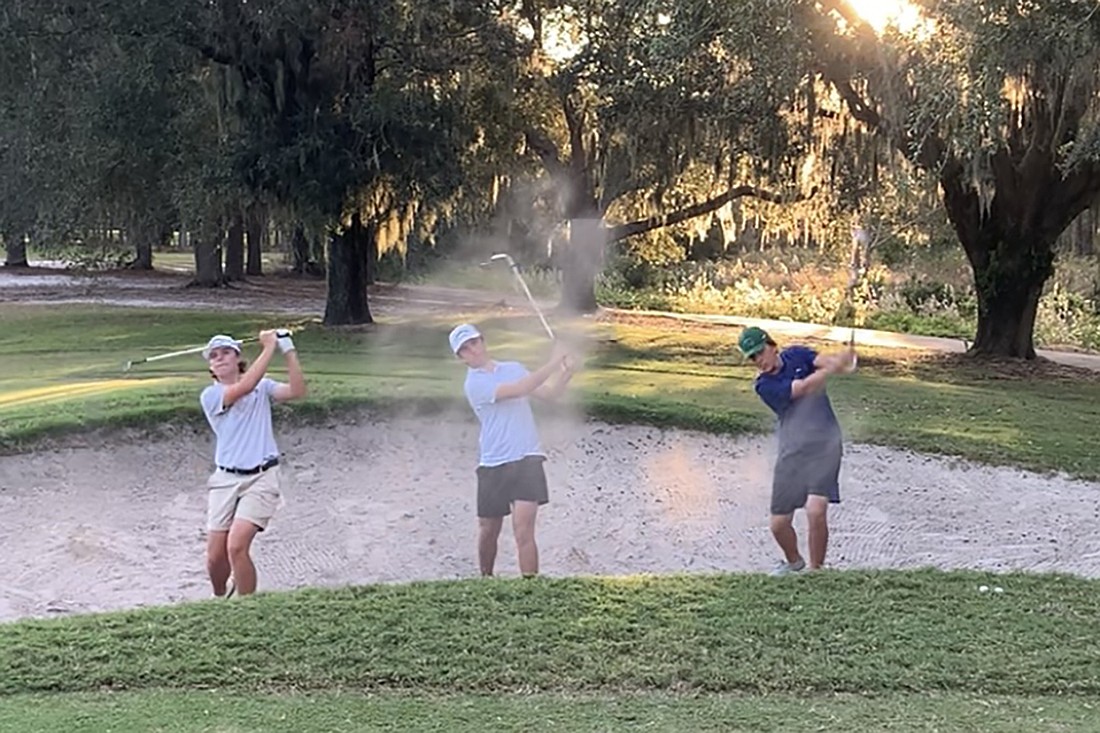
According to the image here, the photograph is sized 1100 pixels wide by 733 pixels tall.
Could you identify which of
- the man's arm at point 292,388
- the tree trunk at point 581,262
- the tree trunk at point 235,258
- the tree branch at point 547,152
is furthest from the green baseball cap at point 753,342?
the tree trunk at point 235,258

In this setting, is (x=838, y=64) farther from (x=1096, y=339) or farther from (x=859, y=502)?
(x=1096, y=339)

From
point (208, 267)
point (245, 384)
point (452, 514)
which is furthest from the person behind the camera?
point (208, 267)

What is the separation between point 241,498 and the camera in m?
6.39

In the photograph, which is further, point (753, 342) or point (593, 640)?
point (753, 342)

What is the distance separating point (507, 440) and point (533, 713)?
2.54 metres

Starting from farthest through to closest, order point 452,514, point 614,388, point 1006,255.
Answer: point 1006,255 < point 614,388 < point 452,514

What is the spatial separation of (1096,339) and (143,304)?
2017cm

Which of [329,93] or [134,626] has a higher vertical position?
[329,93]

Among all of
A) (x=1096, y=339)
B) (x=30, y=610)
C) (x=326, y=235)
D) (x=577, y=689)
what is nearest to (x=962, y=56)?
(x=577, y=689)

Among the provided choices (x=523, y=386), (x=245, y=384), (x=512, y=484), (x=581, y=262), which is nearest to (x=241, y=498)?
(x=245, y=384)

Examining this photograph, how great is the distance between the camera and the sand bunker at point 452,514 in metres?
8.62

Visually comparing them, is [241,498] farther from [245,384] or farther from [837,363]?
[837,363]

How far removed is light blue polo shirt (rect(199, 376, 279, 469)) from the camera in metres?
6.39

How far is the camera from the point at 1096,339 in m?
22.1
